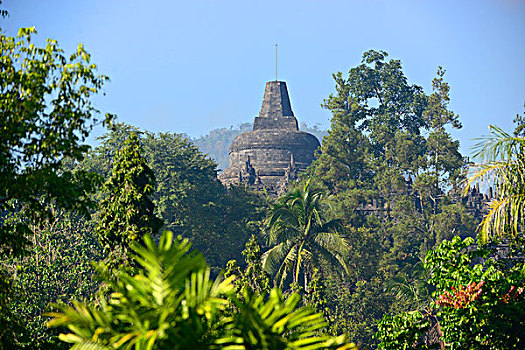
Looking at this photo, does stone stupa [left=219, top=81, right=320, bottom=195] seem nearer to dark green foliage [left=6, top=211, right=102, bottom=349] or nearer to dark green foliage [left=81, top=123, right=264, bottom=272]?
dark green foliage [left=81, top=123, right=264, bottom=272]

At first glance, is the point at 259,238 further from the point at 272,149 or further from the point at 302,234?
the point at 272,149

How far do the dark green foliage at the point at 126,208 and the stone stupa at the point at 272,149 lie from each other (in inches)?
1351

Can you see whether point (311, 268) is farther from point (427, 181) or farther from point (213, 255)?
point (427, 181)

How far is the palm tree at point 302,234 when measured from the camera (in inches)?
1177

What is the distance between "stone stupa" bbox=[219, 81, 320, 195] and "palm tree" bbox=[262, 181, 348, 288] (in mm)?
18581

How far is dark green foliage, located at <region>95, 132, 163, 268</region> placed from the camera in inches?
585

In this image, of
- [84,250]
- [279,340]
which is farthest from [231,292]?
[84,250]

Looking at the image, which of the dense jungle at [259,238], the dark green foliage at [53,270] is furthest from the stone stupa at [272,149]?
the dark green foliage at [53,270]

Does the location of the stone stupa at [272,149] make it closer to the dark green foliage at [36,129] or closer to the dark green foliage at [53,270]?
the dark green foliage at [53,270]

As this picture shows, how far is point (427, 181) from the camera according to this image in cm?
4038

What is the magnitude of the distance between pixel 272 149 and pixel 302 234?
83.5 feet

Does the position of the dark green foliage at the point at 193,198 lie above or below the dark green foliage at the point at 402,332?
above

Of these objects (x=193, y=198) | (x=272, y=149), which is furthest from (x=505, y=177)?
(x=272, y=149)

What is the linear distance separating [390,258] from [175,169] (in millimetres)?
12081
